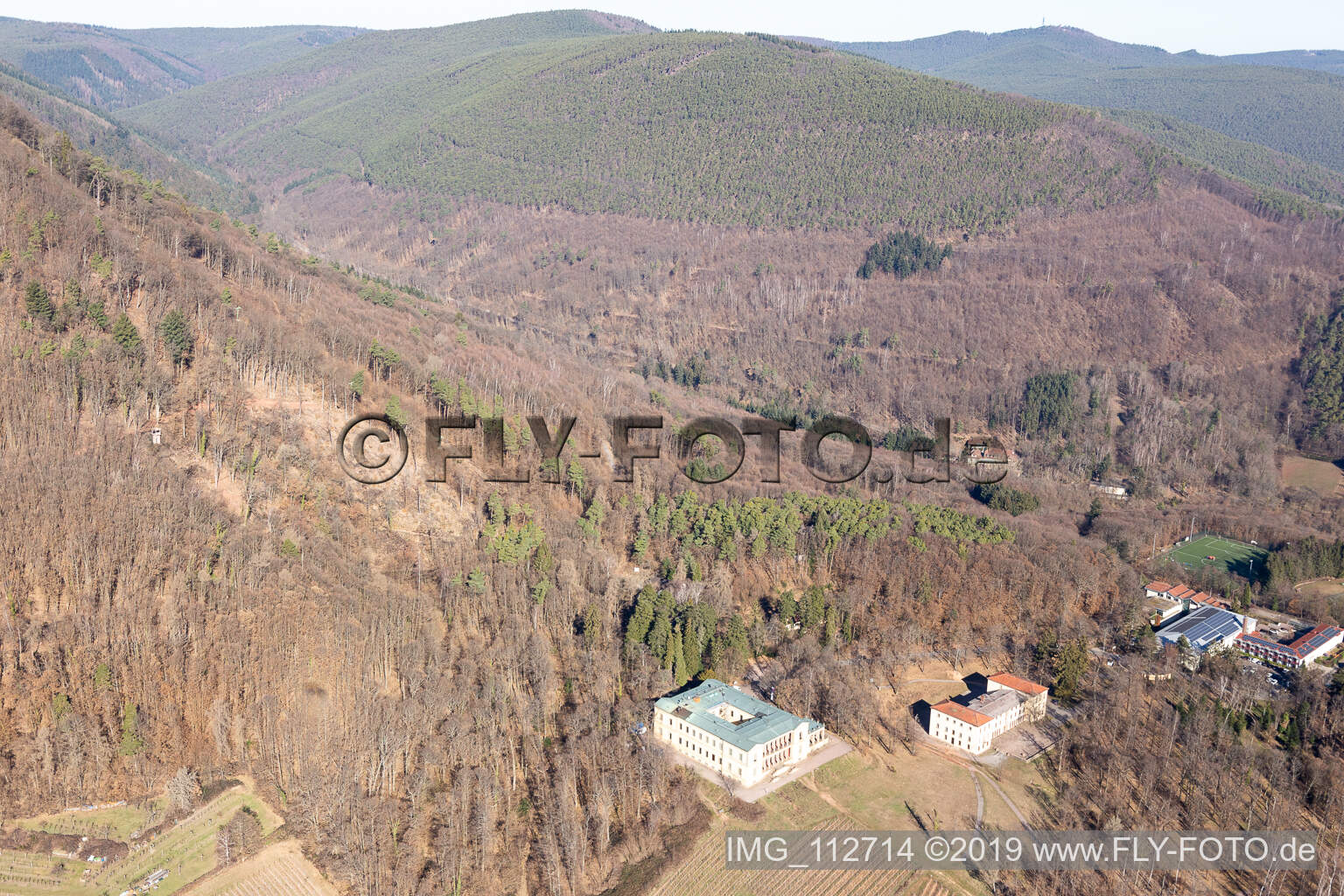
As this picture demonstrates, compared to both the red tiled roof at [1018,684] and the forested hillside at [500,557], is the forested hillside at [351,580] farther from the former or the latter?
the red tiled roof at [1018,684]

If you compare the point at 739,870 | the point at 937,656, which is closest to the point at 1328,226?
the point at 937,656

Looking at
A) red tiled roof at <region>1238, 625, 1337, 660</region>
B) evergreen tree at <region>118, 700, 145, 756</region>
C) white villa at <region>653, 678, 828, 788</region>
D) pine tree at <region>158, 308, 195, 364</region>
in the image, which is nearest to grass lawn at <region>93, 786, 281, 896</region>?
evergreen tree at <region>118, 700, 145, 756</region>

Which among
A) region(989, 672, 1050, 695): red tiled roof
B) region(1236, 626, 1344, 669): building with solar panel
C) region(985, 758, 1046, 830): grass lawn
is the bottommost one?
region(1236, 626, 1344, 669): building with solar panel

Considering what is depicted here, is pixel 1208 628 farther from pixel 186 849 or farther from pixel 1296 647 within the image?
pixel 186 849

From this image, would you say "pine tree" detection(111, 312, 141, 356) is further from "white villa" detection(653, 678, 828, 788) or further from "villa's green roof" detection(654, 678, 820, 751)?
"villa's green roof" detection(654, 678, 820, 751)

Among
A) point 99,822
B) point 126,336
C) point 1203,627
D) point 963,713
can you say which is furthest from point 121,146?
point 1203,627

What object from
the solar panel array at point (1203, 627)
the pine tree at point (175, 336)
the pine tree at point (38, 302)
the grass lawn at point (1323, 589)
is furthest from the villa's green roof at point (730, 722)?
the grass lawn at point (1323, 589)

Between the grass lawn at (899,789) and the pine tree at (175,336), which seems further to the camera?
the pine tree at (175,336)
